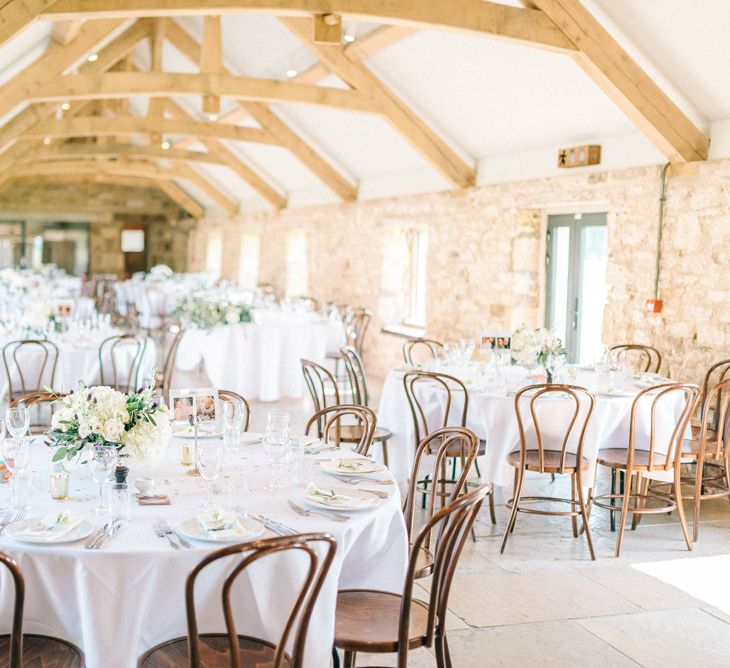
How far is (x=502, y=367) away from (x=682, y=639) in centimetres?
276

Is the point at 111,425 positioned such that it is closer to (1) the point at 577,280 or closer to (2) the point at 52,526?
(2) the point at 52,526

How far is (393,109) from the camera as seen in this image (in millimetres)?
9328

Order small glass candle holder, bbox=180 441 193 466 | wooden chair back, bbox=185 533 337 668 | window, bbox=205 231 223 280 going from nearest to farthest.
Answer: wooden chair back, bbox=185 533 337 668 < small glass candle holder, bbox=180 441 193 466 < window, bbox=205 231 223 280

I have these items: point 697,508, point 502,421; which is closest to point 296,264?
point 502,421

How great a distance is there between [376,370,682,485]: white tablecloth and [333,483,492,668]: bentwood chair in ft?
7.89

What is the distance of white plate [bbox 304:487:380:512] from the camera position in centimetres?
304

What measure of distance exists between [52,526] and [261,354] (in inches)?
269

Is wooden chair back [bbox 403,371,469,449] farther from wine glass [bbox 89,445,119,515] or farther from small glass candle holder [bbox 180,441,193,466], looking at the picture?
wine glass [bbox 89,445,119,515]

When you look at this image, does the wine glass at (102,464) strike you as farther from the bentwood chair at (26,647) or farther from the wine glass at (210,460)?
the bentwood chair at (26,647)

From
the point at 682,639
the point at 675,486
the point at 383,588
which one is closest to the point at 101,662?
the point at 383,588

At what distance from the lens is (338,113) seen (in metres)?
11.2

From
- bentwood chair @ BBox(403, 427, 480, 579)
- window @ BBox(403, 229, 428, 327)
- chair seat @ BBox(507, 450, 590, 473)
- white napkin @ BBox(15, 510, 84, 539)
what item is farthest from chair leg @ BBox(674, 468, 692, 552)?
window @ BBox(403, 229, 428, 327)

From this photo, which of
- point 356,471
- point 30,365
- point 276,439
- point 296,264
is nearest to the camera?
point 276,439

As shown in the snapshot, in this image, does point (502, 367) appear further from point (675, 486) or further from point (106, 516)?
point (106, 516)
